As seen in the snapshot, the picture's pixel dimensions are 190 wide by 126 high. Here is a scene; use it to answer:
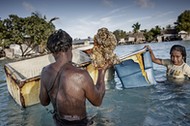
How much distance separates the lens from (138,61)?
6.15 metres

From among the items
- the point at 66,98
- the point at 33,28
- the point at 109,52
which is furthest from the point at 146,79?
the point at 33,28

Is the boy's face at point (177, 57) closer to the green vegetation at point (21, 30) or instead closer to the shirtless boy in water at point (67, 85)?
the shirtless boy in water at point (67, 85)

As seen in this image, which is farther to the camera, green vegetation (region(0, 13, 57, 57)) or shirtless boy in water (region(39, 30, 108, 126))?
green vegetation (region(0, 13, 57, 57))

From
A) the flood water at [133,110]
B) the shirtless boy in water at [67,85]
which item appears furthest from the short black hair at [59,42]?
the flood water at [133,110]

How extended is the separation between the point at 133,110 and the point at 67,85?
274 cm

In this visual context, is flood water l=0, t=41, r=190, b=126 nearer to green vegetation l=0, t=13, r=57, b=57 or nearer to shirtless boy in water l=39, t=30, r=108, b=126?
shirtless boy in water l=39, t=30, r=108, b=126

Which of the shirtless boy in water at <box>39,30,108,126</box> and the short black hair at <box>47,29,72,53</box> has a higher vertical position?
the short black hair at <box>47,29,72,53</box>

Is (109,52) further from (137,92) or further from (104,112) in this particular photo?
(137,92)

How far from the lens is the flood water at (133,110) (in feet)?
13.2

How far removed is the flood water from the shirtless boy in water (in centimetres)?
117

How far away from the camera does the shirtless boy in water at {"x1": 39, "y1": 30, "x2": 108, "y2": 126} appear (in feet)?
7.34

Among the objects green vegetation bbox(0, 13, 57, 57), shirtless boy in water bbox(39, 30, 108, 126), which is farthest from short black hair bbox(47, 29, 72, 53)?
green vegetation bbox(0, 13, 57, 57)

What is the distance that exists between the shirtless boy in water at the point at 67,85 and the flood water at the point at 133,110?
1170mm

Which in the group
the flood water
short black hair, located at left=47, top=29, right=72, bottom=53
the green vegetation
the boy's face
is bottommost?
the flood water
